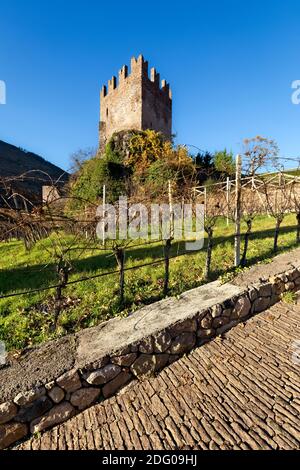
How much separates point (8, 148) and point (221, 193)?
2096 inches

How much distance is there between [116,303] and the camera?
12.5ft

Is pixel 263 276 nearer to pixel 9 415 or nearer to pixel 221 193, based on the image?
pixel 9 415

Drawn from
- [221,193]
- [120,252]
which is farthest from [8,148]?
[120,252]

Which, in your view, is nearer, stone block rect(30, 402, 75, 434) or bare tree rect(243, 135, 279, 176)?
stone block rect(30, 402, 75, 434)

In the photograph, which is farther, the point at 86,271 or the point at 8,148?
the point at 8,148

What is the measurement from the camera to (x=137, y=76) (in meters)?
23.5

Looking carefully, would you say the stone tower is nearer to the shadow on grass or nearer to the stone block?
the shadow on grass

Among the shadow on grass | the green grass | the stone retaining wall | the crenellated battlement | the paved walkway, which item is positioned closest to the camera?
the paved walkway

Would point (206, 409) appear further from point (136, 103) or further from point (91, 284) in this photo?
point (136, 103)

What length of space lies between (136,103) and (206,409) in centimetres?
2614

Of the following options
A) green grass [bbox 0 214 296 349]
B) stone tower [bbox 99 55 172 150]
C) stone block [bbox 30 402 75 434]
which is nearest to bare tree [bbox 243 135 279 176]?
green grass [bbox 0 214 296 349]

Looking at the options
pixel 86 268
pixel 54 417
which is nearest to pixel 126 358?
pixel 54 417

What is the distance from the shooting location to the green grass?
343cm
